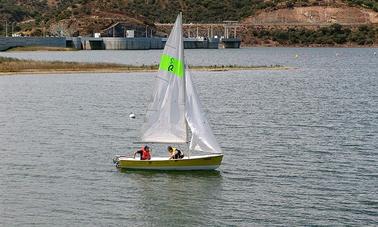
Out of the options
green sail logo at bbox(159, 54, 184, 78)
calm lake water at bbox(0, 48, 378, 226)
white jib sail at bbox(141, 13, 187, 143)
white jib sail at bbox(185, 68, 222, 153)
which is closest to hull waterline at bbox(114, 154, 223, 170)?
calm lake water at bbox(0, 48, 378, 226)

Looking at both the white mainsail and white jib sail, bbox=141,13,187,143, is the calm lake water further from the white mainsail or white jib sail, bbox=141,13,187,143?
white jib sail, bbox=141,13,187,143

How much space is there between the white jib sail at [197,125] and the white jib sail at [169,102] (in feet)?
1.29

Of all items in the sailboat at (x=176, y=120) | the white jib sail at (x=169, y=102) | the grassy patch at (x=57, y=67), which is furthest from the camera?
the grassy patch at (x=57, y=67)

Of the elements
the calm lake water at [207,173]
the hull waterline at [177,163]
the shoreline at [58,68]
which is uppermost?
the hull waterline at [177,163]

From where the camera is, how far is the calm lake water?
3800 centimetres

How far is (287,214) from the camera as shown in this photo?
124 feet

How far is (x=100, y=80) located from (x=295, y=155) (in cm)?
7329

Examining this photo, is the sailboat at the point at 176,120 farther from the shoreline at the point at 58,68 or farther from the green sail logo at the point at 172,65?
the shoreline at the point at 58,68

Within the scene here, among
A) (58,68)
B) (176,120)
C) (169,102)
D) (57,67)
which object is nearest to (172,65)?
(169,102)

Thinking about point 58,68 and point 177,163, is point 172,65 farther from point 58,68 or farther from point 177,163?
point 58,68

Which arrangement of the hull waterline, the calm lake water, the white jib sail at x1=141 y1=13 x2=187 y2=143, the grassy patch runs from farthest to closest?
the grassy patch < the white jib sail at x1=141 y1=13 x2=187 y2=143 < the hull waterline < the calm lake water

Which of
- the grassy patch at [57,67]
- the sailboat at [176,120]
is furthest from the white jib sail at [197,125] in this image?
the grassy patch at [57,67]

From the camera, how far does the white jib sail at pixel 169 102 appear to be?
153 feet

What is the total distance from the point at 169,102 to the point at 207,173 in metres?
4.43
